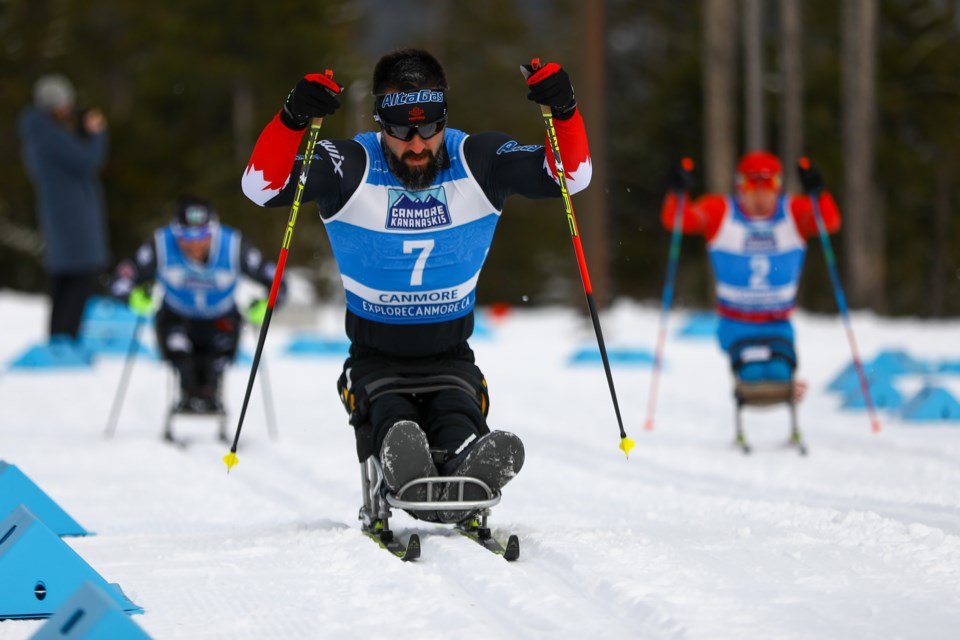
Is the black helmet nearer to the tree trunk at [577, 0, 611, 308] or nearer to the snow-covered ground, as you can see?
the snow-covered ground

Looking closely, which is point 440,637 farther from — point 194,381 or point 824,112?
point 824,112

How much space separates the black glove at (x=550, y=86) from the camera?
481 centimetres

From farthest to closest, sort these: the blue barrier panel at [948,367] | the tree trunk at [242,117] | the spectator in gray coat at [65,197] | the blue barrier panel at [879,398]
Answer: the tree trunk at [242,117], the spectator in gray coat at [65,197], the blue barrier panel at [948,367], the blue barrier panel at [879,398]

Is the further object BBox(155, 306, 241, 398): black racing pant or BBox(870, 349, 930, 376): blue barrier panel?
BBox(870, 349, 930, 376): blue barrier panel

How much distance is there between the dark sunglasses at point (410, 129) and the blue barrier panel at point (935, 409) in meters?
5.60

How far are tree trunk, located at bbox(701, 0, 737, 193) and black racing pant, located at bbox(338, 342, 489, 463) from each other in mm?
19623

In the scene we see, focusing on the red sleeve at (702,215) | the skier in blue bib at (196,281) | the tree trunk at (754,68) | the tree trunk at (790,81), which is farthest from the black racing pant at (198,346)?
the tree trunk at (790,81)

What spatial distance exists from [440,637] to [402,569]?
0.83 metres

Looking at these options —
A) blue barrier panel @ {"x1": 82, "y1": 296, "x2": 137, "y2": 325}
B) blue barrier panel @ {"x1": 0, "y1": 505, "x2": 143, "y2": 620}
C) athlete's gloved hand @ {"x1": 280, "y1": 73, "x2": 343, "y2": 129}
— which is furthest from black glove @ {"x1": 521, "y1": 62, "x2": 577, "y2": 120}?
blue barrier panel @ {"x1": 82, "y1": 296, "x2": 137, "y2": 325}

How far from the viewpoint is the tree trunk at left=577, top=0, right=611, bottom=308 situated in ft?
63.8

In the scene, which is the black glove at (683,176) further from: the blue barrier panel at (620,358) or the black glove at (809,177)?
the blue barrier panel at (620,358)

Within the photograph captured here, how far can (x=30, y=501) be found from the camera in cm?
531

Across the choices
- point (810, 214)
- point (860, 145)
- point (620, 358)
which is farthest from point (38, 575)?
point (860, 145)

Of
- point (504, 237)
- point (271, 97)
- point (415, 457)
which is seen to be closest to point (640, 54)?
point (504, 237)
